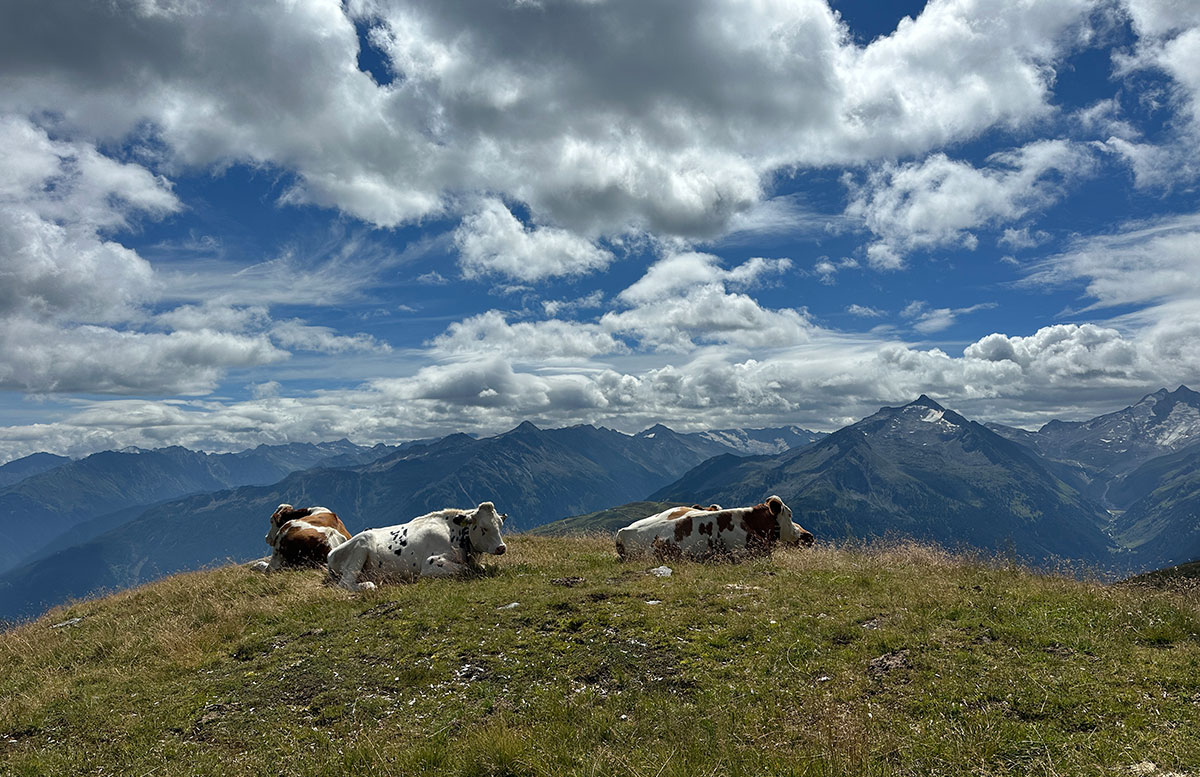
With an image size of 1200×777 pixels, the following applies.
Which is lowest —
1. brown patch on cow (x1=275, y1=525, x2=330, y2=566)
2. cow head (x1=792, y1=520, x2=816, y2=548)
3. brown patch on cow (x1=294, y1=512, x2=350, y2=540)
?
cow head (x1=792, y1=520, x2=816, y2=548)

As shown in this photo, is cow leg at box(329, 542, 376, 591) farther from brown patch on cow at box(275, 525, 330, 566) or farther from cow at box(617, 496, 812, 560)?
cow at box(617, 496, 812, 560)

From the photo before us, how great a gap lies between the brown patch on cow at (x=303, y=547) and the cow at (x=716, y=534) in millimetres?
9857

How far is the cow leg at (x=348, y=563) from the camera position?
1672 cm

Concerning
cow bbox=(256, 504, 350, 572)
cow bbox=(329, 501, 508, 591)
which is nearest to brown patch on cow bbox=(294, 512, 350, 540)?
cow bbox=(256, 504, 350, 572)

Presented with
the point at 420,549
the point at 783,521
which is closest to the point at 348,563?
the point at 420,549

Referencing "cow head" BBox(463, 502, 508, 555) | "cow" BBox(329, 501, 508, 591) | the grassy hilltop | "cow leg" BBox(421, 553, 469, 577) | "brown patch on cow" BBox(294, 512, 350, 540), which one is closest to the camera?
the grassy hilltop

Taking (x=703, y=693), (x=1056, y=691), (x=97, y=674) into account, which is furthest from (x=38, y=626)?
(x=1056, y=691)

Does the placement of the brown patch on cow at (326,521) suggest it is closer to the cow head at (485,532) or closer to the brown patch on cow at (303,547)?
the brown patch on cow at (303,547)

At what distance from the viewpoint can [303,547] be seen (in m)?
20.0

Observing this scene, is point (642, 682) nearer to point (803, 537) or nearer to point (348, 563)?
point (348, 563)

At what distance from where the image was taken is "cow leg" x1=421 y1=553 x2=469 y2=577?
16.7 metres

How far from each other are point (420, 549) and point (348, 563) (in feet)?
6.62

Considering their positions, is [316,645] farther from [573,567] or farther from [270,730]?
[573,567]

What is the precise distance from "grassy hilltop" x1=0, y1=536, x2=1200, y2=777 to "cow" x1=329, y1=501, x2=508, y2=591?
2098 millimetres
